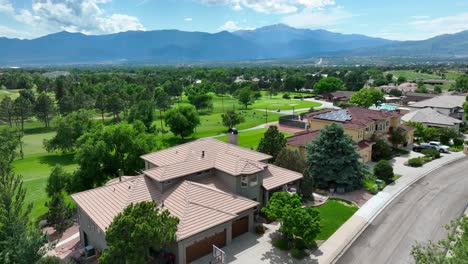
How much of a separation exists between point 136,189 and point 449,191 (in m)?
30.5

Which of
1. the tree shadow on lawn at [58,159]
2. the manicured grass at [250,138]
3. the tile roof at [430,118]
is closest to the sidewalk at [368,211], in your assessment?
the tile roof at [430,118]

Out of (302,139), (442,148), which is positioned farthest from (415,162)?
(302,139)

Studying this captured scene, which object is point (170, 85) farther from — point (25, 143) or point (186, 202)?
point (186, 202)

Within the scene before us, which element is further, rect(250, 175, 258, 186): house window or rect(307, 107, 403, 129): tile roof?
rect(307, 107, 403, 129): tile roof

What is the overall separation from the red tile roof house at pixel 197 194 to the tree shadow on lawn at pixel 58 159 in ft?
90.5

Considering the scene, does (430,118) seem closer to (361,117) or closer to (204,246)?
(361,117)

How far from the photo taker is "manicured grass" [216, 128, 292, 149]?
175ft

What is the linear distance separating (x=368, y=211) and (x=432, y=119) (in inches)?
1657

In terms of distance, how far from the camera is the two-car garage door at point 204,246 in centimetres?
2033

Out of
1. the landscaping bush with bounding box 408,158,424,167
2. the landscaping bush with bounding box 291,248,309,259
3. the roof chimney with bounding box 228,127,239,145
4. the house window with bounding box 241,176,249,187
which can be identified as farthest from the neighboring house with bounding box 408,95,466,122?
the landscaping bush with bounding box 291,248,309,259

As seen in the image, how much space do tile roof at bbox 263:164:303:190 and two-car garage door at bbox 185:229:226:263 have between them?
6138mm

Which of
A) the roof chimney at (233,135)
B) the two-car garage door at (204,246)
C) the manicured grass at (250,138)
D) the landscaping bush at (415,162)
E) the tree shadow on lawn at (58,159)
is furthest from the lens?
the manicured grass at (250,138)

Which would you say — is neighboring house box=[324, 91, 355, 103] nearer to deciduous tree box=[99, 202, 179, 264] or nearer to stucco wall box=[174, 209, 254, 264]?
stucco wall box=[174, 209, 254, 264]

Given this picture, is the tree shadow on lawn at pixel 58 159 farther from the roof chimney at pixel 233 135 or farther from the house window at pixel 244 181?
the house window at pixel 244 181
